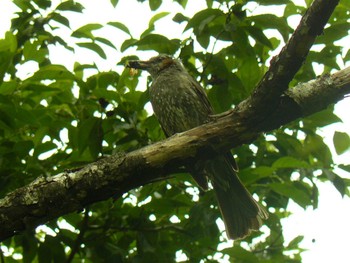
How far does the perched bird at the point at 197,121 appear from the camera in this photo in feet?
11.5

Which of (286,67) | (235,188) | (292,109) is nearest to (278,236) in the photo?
(235,188)

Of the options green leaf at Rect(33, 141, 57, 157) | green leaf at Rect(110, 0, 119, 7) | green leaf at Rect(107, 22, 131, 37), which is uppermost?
green leaf at Rect(110, 0, 119, 7)

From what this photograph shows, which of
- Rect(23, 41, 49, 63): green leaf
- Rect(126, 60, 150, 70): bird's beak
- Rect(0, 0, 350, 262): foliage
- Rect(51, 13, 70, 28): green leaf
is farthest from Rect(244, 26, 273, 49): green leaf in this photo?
Rect(23, 41, 49, 63): green leaf

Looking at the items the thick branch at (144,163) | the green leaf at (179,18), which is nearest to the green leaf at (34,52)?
the green leaf at (179,18)

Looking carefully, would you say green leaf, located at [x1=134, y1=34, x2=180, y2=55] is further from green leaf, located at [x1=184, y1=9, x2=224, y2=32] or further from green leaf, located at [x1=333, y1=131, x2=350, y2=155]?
green leaf, located at [x1=333, y1=131, x2=350, y2=155]

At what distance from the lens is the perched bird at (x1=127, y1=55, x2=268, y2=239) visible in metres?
3.52

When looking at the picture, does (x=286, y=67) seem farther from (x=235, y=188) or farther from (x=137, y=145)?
(x=235, y=188)

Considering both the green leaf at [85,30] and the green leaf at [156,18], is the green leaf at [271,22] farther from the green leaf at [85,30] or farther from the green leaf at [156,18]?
the green leaf at [85,30]

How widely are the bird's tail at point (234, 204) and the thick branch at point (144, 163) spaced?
0.71 metres

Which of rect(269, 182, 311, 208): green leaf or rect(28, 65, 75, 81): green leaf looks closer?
rect(269, 182, 311, 208): green leaf

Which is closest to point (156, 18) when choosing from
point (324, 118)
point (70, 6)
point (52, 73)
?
point (70, 6)

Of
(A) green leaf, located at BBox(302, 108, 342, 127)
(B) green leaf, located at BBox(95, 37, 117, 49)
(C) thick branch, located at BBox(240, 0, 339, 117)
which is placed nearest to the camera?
(C) thick branch, located at BBox(240, 0, 339, 117)

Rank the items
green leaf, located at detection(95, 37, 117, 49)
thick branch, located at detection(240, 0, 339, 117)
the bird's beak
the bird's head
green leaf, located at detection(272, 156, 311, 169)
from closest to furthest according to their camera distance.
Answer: thick branch, located at detection(240, 0, 339, 117) < green leaf, located at detection(272, 156, 311, 169) < green leaf, located at detection(95, 37, 117, 49) < the bird's beak < the bird's head

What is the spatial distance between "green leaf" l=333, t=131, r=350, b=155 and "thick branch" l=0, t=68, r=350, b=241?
234 mm
